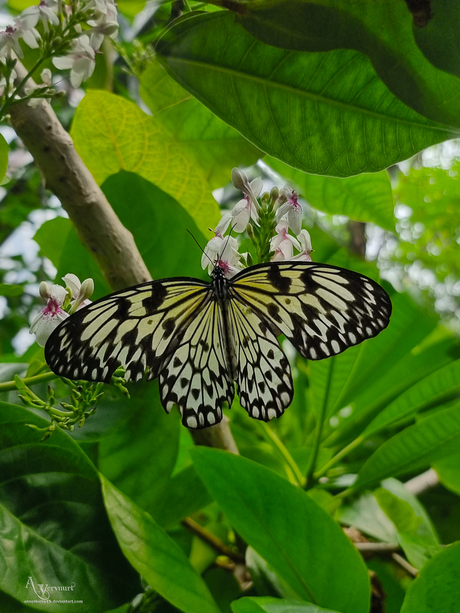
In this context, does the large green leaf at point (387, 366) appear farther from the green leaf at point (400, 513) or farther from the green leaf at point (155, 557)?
the green leaf at point (155, 557)

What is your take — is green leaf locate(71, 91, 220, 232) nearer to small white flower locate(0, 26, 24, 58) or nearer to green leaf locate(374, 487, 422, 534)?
small white flower locate(0, 26, 24, 58)

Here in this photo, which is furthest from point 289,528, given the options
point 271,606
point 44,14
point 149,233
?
point 44,14

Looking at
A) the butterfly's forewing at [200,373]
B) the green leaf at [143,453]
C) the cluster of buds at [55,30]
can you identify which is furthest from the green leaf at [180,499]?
the cluster of buds at [55,30]

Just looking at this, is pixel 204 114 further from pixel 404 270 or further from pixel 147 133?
pixel 404 270

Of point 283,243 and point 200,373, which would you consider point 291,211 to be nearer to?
point 283,243

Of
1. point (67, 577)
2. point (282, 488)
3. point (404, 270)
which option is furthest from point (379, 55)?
point (404, 270)
